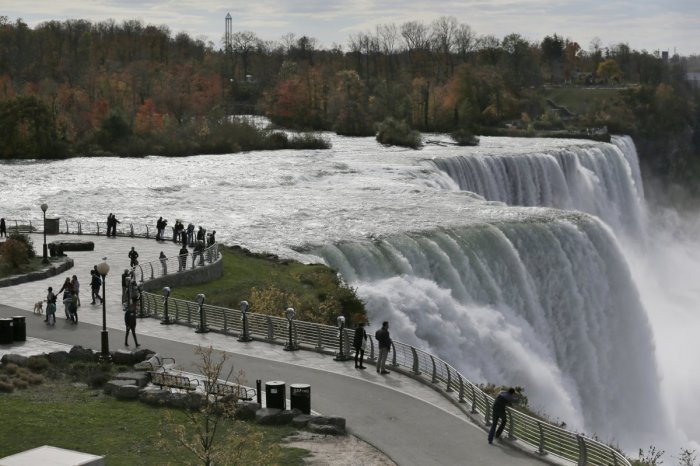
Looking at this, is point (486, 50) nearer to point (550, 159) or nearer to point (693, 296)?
point (550, 159)

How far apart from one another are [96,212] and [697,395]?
106ft

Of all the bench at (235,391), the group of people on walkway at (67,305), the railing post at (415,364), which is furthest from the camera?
the group of people on walkway at (67,305)

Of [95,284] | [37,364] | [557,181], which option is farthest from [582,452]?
[557,181]

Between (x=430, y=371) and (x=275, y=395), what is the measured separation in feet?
19.3

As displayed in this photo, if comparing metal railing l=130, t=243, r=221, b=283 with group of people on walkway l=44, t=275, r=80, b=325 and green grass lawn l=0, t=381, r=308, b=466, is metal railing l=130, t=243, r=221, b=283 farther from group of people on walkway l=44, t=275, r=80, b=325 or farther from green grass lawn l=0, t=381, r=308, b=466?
green grass lawn l=0, t=381, r=308, b=466

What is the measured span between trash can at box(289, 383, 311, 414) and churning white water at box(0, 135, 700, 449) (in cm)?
1409

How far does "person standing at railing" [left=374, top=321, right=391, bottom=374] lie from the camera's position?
25312 millimetres

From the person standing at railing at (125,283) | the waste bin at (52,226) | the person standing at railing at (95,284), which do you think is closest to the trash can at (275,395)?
the person standing at railing at (125,283)

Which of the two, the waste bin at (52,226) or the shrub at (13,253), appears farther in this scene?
the waste bin at (52,226)

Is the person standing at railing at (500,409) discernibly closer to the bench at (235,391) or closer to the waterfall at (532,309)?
the bench at (235,391)

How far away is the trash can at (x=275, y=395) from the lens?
22.8 meters

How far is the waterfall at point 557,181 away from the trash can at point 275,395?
156 feet

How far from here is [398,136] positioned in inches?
3634

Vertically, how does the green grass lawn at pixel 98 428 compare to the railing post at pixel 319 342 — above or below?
below
